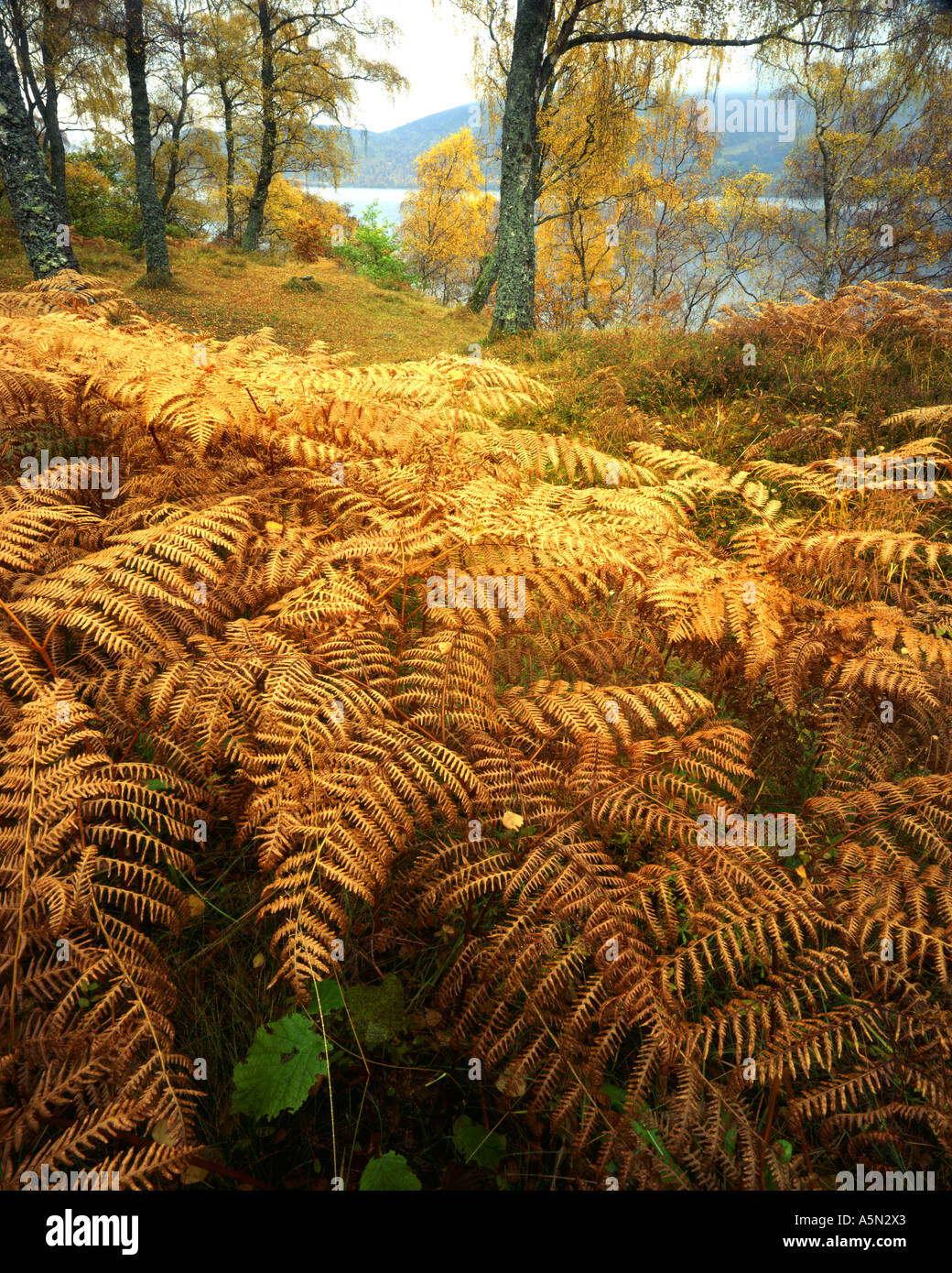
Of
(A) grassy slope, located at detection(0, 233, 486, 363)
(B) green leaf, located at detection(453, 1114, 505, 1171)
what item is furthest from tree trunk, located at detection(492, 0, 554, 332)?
(B) green leaf, located at detection(453, 1114, 505, 1171)

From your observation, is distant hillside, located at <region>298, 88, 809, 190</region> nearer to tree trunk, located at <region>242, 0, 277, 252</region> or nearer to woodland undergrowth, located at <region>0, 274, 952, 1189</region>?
tree trunk, located at <region>242, 0, 277, 252</region>

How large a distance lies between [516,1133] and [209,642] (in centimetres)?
157

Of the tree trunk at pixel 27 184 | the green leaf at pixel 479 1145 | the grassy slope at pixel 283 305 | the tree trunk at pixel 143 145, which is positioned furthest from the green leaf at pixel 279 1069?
the tree trunk at pixel 143 145

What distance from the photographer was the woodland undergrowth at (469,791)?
1381 mm

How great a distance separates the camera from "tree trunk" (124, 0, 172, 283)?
11453mm

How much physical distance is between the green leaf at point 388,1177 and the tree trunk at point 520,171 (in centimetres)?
995

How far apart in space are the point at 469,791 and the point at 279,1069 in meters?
0.79

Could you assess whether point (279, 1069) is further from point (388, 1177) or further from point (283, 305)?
point (283, 305)

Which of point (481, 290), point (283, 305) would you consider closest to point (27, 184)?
point (283, 305)

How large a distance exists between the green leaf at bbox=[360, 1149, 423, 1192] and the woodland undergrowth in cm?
14
